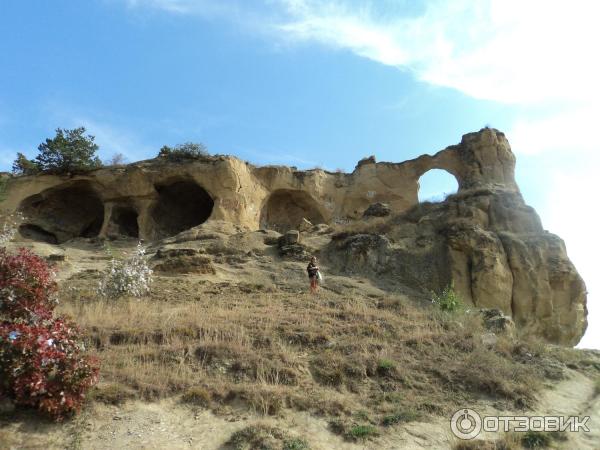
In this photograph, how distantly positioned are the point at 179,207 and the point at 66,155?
568 centimetres

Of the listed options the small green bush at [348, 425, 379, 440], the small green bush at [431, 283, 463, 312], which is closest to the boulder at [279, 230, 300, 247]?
the small green bush at [431, 283, 463, 312]

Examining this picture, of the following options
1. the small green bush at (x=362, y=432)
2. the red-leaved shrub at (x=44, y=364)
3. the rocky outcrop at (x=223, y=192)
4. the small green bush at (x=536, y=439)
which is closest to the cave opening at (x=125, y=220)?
the rocky outcrop at (x=223, y=192)

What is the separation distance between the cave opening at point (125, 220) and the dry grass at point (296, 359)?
550 inches

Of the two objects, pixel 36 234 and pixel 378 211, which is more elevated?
pixel 378 211

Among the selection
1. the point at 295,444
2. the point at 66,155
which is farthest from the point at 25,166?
the point at 295,444

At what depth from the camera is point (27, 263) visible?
927cm

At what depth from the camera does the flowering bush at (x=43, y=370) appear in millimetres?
6922

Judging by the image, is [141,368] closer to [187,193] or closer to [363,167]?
[187,193]

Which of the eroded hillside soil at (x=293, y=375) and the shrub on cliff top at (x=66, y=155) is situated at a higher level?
the shrub on cliff top at (x=66, y=155)

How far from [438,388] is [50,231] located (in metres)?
22.9

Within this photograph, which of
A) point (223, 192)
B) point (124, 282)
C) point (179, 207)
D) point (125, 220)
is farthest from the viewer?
point (179, 207)

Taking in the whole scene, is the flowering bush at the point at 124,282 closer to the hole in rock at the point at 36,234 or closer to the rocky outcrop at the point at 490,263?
the rocky outcrop at the point at 490,263

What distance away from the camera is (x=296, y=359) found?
9.41m

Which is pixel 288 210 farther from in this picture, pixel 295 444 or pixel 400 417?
pixel 295 444
